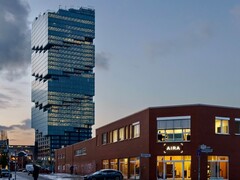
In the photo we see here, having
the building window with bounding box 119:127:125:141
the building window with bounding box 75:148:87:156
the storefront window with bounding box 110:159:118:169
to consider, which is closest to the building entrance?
the building window with bounding box 119:127:125:141

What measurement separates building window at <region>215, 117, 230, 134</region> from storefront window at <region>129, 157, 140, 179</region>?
1241 cm

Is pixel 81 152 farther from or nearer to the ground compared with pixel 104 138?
nearer to the ground

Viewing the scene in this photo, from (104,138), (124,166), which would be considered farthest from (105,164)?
(124,166)

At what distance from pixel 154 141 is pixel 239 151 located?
10.5 meters

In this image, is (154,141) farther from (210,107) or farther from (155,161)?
(210,107)

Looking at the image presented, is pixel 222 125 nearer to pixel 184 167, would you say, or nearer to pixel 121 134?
pixel 184 167

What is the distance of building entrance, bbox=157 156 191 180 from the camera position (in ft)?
184

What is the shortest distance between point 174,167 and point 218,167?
5.23 m

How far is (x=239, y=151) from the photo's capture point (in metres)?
58.3

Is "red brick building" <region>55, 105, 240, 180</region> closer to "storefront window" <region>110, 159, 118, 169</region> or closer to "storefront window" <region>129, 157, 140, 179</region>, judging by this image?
"storefront window" <region>129, 157, 140, 179</region>

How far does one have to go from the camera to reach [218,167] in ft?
185

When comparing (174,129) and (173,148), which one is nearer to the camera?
(173,148)

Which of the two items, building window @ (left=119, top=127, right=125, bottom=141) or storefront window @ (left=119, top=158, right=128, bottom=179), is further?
building window @ (left=119, top=127, right=125, bottom=141)

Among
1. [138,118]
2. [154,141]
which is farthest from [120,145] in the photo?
[154,141]
